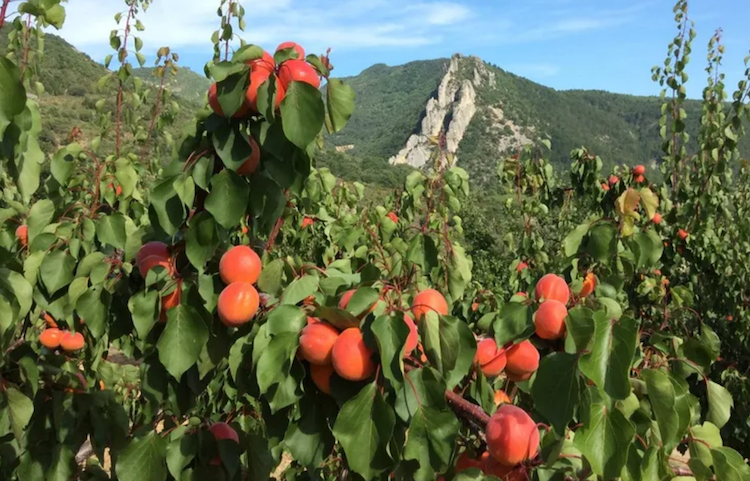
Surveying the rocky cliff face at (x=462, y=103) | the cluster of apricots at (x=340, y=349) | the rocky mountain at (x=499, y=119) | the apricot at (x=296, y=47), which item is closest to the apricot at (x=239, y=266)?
the cluster of apricots at (x=340, y=349)

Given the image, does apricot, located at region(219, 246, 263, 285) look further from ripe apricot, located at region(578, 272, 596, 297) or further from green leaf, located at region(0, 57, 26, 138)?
ripe apricot, located at region(578, 272, 596, 297)

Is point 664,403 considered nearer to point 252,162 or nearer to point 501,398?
point 501,398

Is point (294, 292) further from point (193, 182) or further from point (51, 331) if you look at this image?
point (51, 331)

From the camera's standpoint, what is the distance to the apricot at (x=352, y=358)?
3.20ft

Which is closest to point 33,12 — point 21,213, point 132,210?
point 21,213

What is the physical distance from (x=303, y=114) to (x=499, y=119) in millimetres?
67251

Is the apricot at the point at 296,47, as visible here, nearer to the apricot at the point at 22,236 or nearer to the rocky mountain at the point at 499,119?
the apricot at the point at 22,236

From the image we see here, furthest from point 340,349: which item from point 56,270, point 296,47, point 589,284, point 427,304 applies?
point 589,284

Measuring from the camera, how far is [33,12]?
101 centimetres

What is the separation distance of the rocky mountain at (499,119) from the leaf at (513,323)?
46393 mm

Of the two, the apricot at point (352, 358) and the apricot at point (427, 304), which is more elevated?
the apricot at point (427, 304)

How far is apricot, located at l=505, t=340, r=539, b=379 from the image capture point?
115cm

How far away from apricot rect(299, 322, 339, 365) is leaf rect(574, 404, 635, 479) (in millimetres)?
430

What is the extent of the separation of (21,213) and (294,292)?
1.70 meters
